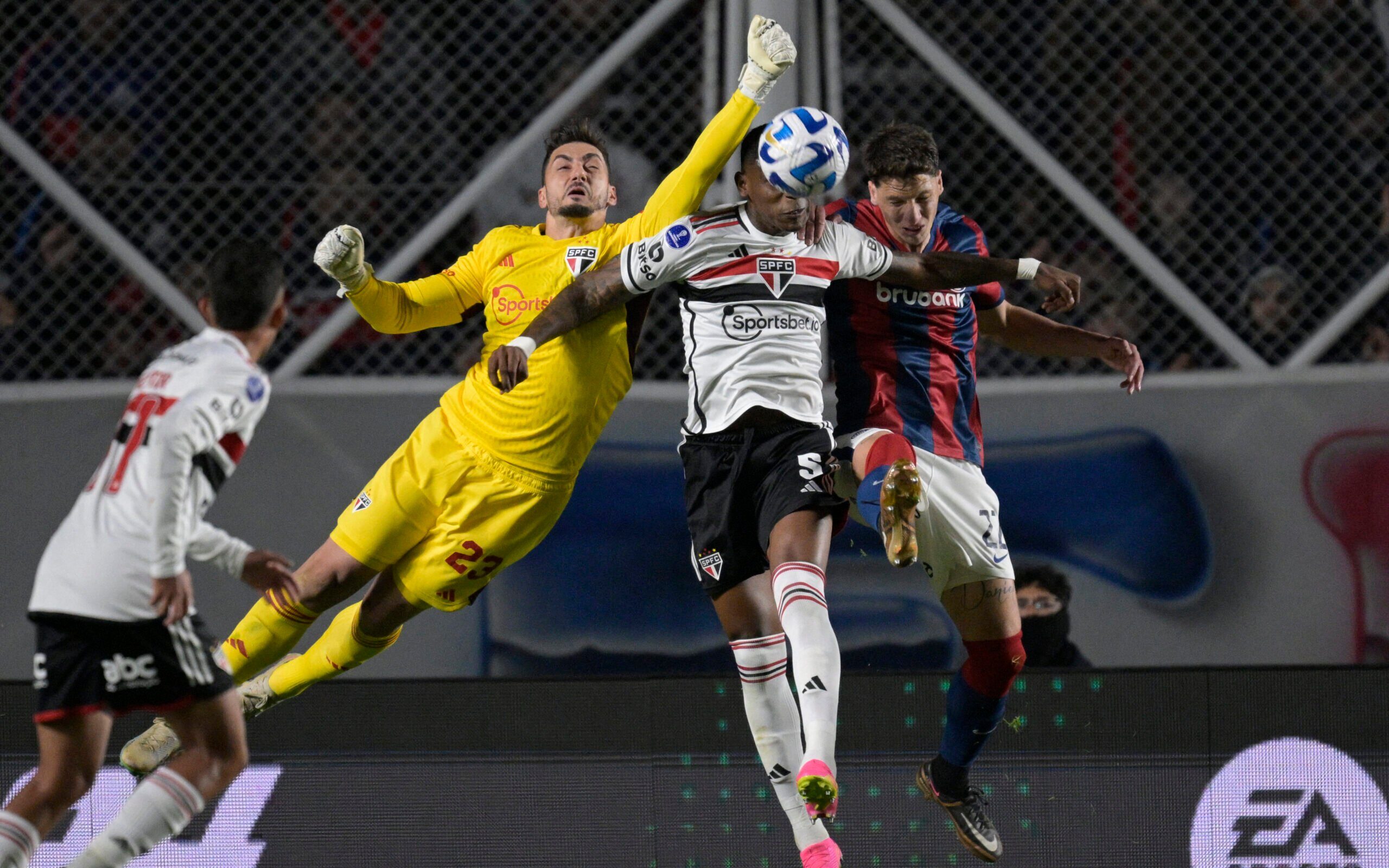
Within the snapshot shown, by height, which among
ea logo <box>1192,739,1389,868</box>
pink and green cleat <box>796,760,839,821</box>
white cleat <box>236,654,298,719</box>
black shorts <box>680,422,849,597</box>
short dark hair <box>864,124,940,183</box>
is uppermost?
short dark hair <box>864,124,940,183</box>

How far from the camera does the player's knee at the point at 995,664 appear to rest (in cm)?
482

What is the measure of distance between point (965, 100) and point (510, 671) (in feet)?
10.4

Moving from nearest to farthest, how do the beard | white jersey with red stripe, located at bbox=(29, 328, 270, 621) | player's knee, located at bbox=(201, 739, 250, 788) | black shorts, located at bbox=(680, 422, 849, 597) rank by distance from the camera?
white jersey with red stripe, located at bbox=(29, 328, 270, 621)
player's knee, located at bbox=(201, 739, 250, 788)
black shorts, located at bbox=(680, 422, 849, 597)
the beard

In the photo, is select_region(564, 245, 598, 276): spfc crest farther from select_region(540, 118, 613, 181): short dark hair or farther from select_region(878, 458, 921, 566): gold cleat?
select_region(878, 458, 921, 566): gold cleat

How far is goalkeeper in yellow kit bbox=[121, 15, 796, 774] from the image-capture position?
4746 mm

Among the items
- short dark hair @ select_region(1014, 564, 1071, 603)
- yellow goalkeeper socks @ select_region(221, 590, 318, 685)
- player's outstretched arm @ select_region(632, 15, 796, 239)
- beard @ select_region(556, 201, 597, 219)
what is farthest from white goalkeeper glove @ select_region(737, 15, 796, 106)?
short dark hair @ select_region(1014, 564, 1071, 603)

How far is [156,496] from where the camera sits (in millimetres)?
3678

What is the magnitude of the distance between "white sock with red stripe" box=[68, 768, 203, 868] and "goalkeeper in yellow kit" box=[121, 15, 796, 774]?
85 cm

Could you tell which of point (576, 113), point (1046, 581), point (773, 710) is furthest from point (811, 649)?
point (576, 113)

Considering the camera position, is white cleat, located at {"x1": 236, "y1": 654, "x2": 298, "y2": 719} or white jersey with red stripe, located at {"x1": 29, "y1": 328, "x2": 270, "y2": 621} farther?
white cleat, located at {"x1": 236, "y1": 654, "x2": 298, "y2": 719}

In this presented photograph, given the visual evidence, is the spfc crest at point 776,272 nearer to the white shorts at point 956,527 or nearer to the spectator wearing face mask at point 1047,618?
the white shorts at point 956,527

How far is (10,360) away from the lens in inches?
282

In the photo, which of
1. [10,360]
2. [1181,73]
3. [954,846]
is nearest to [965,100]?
[1181,73]

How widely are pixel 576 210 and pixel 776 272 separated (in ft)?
2.46
